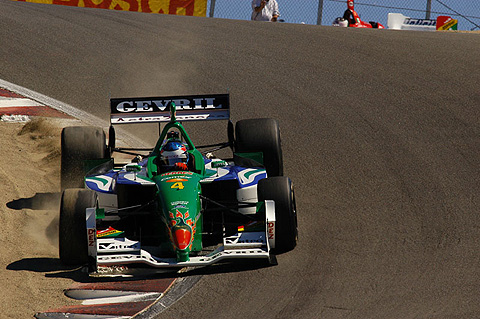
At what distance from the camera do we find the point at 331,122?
43.5 ft

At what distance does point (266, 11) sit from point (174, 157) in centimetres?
1387

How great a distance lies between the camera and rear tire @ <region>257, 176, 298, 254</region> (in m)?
7.79

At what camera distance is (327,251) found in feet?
26.6

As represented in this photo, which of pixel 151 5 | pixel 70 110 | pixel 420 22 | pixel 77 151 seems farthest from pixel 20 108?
pixel 420 22

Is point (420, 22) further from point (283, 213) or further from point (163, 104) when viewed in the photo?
point (283, 213)

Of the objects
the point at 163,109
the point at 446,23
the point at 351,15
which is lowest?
the point at 163,109

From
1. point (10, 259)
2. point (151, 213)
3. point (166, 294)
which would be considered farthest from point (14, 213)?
point (166, 294)

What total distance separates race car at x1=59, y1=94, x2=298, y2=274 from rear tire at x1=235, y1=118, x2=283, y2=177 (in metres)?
0.01

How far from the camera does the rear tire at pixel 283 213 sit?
25.5 ft

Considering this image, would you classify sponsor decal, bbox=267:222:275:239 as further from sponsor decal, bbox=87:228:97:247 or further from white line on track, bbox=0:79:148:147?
white line on track, bbox=0:79:148:147

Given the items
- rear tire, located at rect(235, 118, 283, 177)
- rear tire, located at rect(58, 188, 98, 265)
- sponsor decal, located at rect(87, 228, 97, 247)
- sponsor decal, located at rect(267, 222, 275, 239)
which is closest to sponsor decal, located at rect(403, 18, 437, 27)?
rear tire, located at rect(235, 118, 283, 177)

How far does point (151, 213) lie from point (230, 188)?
1.04 metres

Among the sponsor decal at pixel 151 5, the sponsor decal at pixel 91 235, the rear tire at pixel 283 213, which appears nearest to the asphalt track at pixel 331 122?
the rear tire at pixel 283 213

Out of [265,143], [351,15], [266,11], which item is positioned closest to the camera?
[265,143]
